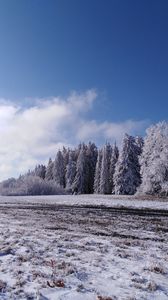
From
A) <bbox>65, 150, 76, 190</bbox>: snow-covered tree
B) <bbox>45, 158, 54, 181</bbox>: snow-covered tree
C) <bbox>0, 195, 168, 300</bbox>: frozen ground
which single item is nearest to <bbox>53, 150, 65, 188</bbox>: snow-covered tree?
<bbox>65, 150, 76, 190</bbox>: snow-covered tree

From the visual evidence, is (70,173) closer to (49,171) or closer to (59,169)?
(59,169)

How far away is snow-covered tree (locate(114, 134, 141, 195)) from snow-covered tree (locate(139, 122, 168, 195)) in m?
15.3

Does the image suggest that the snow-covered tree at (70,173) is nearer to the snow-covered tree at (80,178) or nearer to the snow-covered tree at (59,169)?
the snow-covered tree at (80,178)

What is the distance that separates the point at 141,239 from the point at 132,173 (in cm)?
6123

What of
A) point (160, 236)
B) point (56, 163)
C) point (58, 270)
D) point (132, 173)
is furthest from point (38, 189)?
point (58, 270)

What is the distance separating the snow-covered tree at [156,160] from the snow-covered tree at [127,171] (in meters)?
15.3

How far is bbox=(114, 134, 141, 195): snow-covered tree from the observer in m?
73.1

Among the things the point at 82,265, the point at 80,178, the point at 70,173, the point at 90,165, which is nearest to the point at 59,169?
the point at 70,173

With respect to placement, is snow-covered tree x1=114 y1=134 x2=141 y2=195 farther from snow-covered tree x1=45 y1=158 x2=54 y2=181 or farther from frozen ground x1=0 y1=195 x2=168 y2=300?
frozen ground x1=0 y1=195 x2=168 y2=300

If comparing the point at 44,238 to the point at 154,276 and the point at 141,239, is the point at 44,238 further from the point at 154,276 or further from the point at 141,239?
the point at 154,276

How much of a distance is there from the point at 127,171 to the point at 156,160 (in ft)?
82.4

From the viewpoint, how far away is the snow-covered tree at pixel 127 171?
73062mm

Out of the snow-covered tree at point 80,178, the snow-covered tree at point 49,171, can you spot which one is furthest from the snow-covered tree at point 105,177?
the snow-covered tree at point 49,171

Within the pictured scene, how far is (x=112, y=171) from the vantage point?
93.4 meters
